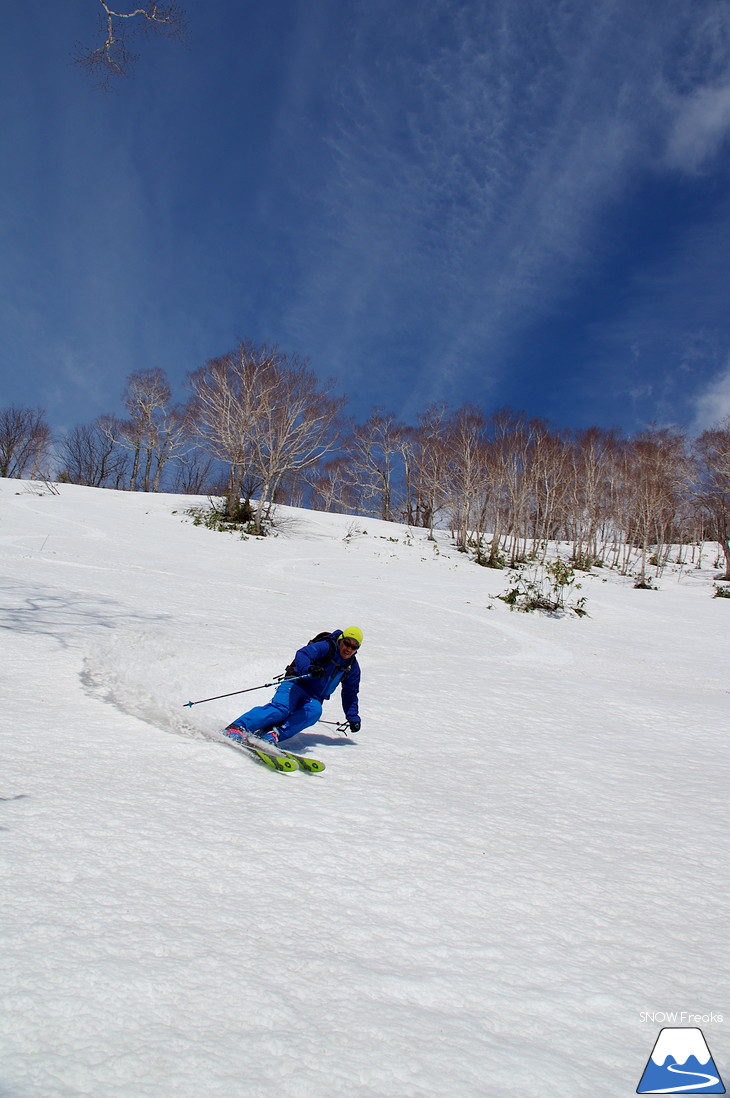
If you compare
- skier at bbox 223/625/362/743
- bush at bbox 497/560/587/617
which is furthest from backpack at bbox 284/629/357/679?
bush at bbox 497/560/587/617

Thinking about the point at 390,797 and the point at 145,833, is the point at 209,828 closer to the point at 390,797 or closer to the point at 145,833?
the point at 145,833

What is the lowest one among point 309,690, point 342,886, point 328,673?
point 342,886

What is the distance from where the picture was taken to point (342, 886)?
86.4 inches

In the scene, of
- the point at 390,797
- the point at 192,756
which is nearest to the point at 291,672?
the point at 192,756

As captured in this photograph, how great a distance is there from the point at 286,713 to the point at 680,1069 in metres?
3.07

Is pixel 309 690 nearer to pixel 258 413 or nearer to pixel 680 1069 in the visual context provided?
pixel 680 1069

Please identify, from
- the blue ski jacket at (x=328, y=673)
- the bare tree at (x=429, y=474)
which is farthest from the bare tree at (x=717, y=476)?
the blue ski jacket at (x=328, y=673)

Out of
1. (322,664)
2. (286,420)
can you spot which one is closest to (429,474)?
(286,420)

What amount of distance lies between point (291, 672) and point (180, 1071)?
118 inches

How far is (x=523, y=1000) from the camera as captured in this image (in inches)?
67.3

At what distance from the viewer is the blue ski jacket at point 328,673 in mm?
4297

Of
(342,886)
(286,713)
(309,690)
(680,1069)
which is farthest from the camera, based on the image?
(309,690)

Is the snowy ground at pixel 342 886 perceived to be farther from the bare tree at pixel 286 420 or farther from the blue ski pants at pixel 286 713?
the bare tree at pixel 286 420

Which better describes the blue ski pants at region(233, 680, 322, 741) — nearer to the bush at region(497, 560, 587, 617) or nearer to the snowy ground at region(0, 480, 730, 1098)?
the snowy ground at region(0, 480, 730, 1098)
